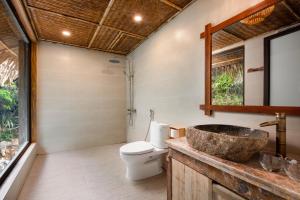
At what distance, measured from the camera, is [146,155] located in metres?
2.08

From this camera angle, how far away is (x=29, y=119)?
2.93 m

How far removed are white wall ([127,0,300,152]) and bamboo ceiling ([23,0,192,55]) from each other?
8.9 inches

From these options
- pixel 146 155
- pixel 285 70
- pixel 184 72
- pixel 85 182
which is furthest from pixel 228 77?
pixel 85 182

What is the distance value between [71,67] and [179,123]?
8.63ft

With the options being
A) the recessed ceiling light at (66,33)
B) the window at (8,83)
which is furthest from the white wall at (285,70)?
the recessed ceiling light at (66,33)

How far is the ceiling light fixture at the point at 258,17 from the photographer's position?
1.22 metres

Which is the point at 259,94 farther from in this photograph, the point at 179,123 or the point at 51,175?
the point at 51,175

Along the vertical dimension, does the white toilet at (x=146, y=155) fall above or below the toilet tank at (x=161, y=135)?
below

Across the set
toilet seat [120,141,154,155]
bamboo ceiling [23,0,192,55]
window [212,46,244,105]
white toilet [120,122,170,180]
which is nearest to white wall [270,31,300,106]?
window [212,46,244,105]

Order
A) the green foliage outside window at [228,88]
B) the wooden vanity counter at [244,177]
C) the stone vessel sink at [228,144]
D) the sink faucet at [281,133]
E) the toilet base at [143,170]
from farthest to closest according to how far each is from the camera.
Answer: the toilet base at [143,170] → the green foliage outside window at [228,88] → the sink faucet at [281,133] → the stone vessel sink at [228,144] → the wooden vanity counter at [244,177]

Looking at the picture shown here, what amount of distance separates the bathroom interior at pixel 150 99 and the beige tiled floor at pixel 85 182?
0.02 meters

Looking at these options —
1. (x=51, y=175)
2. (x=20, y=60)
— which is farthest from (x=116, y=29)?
(x=51, y=175)

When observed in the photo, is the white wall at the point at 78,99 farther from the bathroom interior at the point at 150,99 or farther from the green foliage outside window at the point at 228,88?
the green foliage outside window at the point at 228,88

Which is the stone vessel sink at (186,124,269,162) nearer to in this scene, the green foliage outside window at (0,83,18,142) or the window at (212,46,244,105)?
the window at (212,46,244,105)
